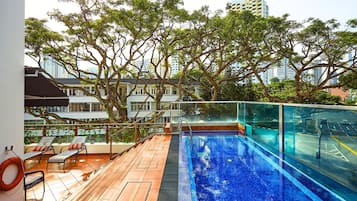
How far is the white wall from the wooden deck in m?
1.06

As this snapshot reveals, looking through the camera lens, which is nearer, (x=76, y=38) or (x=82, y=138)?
(x=82, y=138)

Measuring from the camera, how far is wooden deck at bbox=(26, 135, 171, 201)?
3020 millimetres

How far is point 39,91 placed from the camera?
295 cm

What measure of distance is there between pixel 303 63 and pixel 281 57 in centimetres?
171

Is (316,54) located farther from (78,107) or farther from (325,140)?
(78,107)

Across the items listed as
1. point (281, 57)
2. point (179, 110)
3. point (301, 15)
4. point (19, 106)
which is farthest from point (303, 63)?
point (19, 106)

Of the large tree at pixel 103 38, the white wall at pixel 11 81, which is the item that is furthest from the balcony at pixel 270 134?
the large tree at pixel 103 38

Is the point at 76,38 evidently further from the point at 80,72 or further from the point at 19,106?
the point at 19,106

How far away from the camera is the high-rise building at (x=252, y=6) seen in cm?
1235

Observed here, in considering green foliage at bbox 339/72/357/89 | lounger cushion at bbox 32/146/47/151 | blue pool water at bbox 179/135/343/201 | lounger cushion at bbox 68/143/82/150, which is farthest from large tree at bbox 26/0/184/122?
green foliage at bbox 339/72/357/89

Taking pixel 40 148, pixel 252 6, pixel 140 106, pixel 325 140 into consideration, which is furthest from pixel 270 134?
pixel 140 106

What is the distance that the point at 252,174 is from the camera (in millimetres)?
4730

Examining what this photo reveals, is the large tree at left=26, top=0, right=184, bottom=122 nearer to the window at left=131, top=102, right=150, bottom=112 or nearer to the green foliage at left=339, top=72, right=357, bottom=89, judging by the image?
the window at left=131, top=102, right=150, bottom=112

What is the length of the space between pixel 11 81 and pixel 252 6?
13.5 meters
